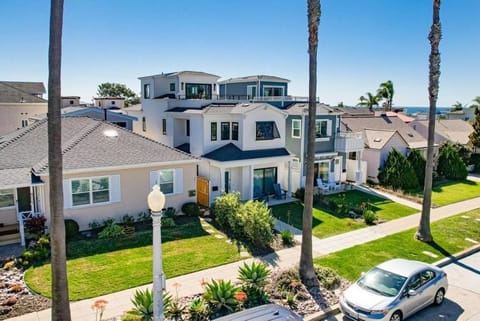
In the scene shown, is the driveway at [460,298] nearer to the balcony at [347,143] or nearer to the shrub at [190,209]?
the shrub at [190,209]

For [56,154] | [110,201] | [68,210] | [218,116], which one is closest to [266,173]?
[218,116]

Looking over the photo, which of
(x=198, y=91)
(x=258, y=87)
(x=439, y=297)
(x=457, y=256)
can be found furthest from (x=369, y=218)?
(x=198, y=91)

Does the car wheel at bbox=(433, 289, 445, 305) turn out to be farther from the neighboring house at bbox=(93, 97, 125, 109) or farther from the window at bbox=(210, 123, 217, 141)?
the neighboring house at bbox=(93, 97, 125, 109)

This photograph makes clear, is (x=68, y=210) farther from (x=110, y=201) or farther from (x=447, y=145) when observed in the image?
(x=447, y=145)

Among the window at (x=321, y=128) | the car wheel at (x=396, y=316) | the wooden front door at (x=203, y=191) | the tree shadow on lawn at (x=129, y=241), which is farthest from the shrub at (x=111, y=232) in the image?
the window at (x=321, y=128)

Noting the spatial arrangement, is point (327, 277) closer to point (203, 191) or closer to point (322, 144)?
point (203, 191)

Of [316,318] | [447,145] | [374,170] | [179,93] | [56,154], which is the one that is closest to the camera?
[56,154]
